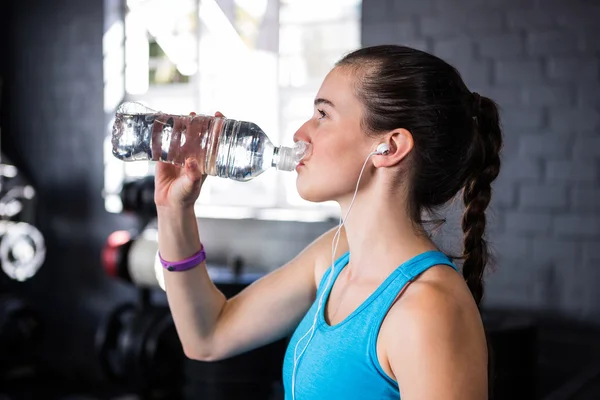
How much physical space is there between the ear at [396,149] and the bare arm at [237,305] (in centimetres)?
26

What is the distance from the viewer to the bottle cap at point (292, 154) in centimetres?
115

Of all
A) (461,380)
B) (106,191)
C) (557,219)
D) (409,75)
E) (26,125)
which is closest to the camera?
(461,380)

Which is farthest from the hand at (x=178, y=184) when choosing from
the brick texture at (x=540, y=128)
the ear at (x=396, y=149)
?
the brick texture at (x=540, y=128)

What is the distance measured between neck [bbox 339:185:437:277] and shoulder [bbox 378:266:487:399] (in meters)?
0.13

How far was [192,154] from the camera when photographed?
132 centimetres

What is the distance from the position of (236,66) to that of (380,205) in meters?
2.80

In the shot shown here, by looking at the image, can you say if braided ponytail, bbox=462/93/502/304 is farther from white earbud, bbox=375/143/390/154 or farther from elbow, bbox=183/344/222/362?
elbow, bbox=183/344/222/362

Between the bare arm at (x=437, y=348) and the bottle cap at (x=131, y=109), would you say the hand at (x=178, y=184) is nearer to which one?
the bottle cap at (x=131, y=109)

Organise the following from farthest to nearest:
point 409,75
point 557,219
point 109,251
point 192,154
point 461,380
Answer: point 109,251 → point 557,219 → point 192,154 → point 409,75 → point 461,380

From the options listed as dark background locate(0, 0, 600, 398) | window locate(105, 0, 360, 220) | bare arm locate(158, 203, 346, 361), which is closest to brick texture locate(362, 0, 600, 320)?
dark background locate(0, 0, 600, 398)

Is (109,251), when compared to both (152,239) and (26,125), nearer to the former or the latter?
(152,239)

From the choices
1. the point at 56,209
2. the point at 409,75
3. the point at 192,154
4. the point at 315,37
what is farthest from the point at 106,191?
the point at 409,75

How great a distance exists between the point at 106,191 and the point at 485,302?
7.57ft

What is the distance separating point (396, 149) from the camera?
1123 mm
